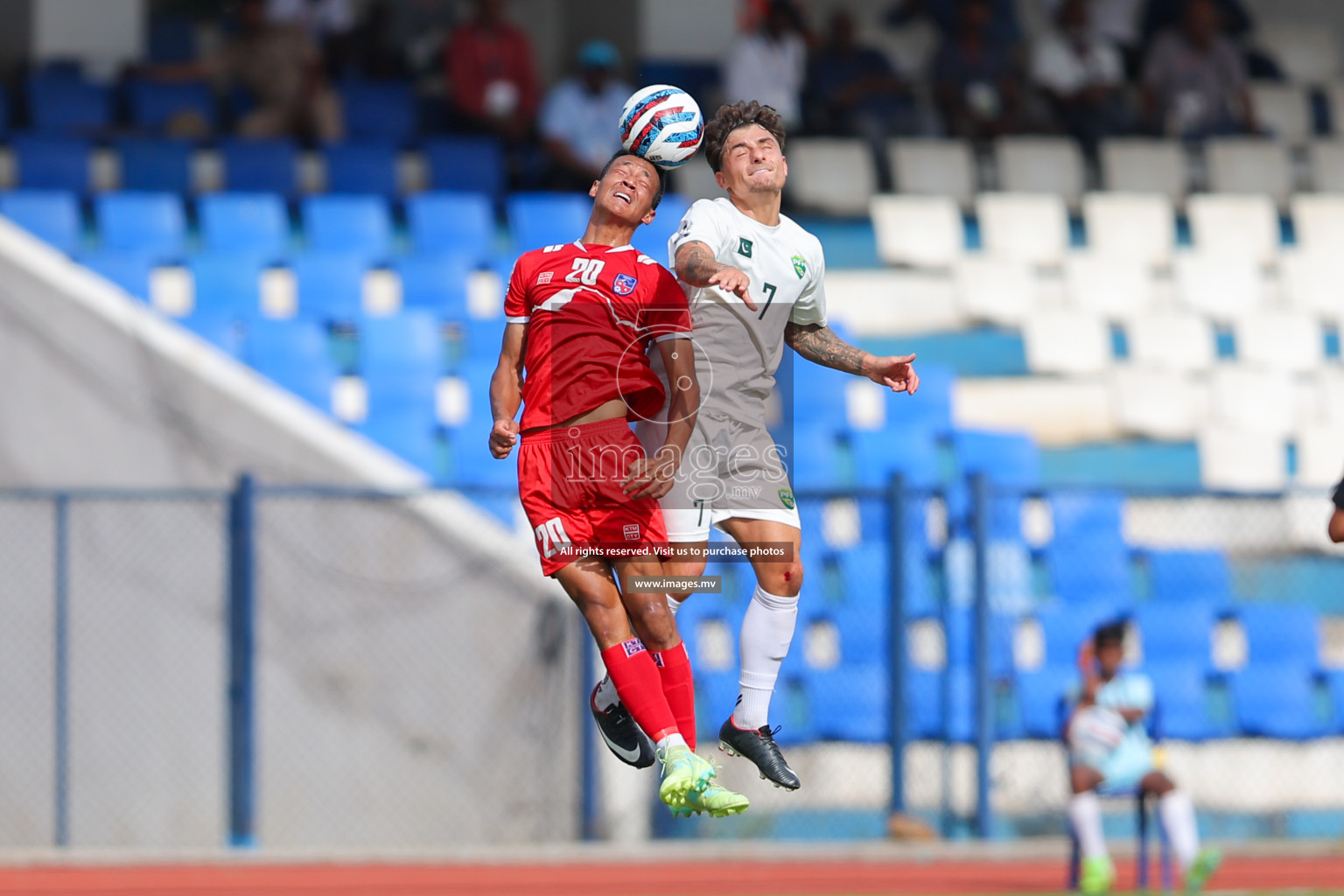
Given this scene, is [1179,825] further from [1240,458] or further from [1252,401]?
[1252,401]

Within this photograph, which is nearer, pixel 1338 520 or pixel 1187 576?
pixel 1338 520

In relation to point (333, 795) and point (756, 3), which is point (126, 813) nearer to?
point (333, 795)

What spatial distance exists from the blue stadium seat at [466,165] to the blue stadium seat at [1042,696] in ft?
23.0

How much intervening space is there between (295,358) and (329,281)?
3.81 feet

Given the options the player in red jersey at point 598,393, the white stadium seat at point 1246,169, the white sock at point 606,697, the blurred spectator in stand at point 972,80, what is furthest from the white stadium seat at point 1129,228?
the player in red jersey at point 598,393

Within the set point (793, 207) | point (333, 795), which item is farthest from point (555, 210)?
point (333, 795)

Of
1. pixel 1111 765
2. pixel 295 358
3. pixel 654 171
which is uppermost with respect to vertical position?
pixel 295 358

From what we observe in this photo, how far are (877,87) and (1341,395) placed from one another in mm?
5591

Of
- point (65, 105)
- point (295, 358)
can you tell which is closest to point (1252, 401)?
point (295, 358)

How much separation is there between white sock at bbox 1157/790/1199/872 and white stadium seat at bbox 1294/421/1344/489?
498cm

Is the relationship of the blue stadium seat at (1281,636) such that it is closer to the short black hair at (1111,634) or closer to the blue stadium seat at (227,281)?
the short black hair at (1111,634)

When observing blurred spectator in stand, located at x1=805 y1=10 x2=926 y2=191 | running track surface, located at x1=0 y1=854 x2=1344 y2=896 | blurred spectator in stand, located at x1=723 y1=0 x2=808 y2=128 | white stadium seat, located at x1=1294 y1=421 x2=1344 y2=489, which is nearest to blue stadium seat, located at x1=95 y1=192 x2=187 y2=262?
blurred spectator in stand, located at x1=723 y1=0 x2=808 y2=128

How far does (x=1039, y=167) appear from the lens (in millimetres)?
19766

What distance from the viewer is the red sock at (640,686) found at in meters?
2.96
